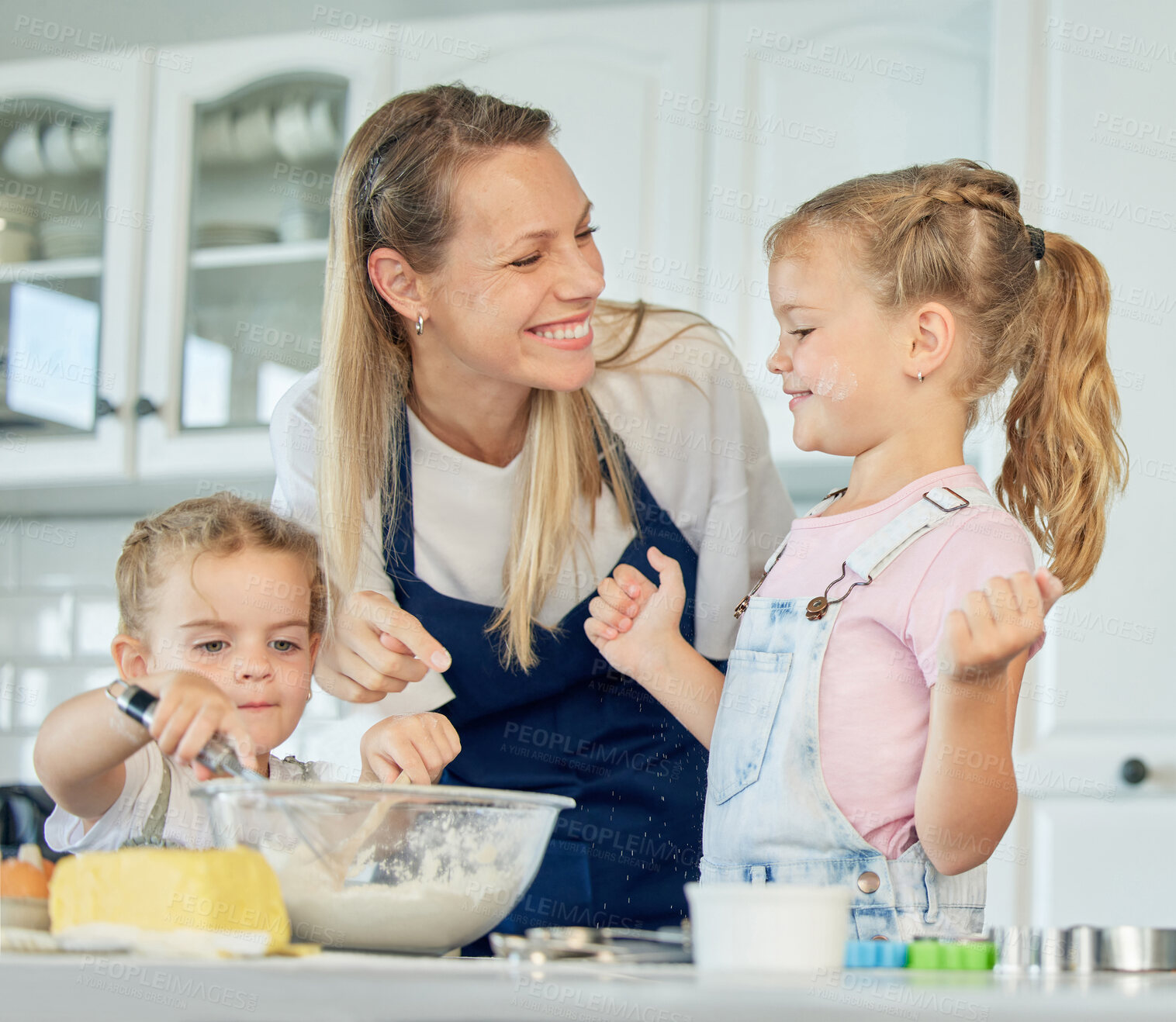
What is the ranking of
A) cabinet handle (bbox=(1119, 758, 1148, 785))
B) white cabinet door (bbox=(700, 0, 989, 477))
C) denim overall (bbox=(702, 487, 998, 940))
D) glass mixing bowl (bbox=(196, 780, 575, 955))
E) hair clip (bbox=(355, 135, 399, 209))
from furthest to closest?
white cabinet door (bbox=(700, 0, 989, 477)) → cabinet handle (bbox=(1119, 758, 1148, 785)) → hair clip (bbox=(355, 135, 399, 209)) → denim overall (bbox=(702, 487, 998, 940)) → glass mixing bowl (bbox=(196, 780, 575, 955))

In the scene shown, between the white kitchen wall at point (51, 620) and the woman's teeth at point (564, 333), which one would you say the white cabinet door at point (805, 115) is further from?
the white kitchen wall at point (51, 620)

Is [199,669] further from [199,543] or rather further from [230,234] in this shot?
[230,234]

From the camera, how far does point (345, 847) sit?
27.3 inches

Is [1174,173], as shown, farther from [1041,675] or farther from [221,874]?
[221,874]

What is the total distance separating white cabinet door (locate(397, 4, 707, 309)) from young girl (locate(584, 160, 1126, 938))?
40.6 inches

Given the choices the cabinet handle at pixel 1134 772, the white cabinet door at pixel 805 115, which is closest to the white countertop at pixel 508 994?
the cabinet handle at pixel 1134 772

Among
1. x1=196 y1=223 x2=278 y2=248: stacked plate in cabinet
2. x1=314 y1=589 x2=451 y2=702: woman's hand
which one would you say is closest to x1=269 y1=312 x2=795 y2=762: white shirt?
x1=314 y1=589 x2=451 y2=702: woman's hand

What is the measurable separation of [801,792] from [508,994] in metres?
0.55

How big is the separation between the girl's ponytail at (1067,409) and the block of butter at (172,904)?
2.61ft

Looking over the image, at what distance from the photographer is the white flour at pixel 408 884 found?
69 cm

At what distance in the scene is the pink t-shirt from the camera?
960 mm

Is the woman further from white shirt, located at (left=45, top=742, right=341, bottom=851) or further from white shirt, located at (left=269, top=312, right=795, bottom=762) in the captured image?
white shirt, located at (left=45, top=742, right=341, bottom=851)

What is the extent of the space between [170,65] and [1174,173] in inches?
72.2

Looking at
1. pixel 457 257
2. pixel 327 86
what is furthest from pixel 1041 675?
pixel 327 86
